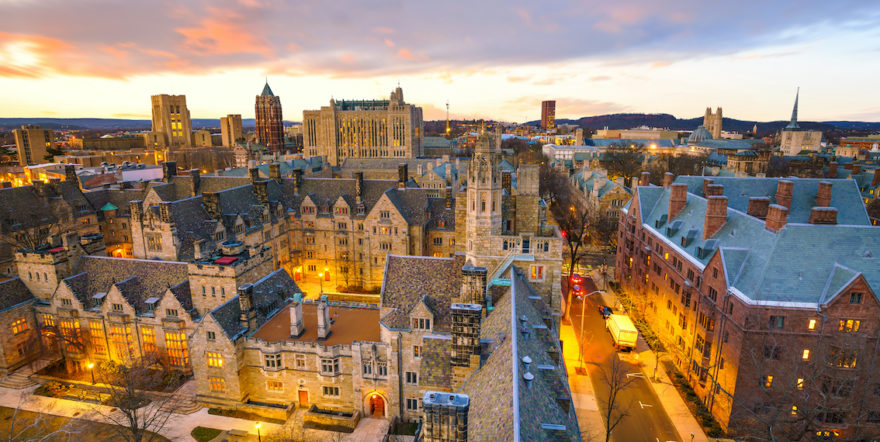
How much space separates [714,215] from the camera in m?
48.7

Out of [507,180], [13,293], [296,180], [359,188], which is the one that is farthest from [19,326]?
[507,180]

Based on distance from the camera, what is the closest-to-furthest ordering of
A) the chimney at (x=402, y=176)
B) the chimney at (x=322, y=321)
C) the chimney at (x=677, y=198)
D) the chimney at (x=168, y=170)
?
the chimney at (x=322, y=321)
the chimney at (x=677, y=198)
the chimney at (x=168, y=170)
the chimney at (x=402, y=176)

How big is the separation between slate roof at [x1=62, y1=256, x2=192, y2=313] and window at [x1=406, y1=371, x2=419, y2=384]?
2479cm

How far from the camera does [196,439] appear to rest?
124ft

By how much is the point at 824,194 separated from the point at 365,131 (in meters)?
139

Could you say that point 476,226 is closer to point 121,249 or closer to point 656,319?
point 656,319

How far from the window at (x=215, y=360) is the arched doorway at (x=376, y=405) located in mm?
14156

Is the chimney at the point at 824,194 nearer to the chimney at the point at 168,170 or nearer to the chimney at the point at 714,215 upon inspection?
the chimney at the point at 714,215

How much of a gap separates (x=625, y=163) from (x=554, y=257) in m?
144

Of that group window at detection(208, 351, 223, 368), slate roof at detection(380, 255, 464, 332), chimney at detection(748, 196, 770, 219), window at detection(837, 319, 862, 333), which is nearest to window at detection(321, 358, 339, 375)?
slate roof at detection(380, 255, 464, 332)

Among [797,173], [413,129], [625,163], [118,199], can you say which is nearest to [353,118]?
[413,129]

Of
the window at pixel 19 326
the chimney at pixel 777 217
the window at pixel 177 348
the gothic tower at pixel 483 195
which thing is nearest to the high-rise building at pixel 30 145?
the window at pixel 19 326

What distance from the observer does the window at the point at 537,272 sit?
4341cm

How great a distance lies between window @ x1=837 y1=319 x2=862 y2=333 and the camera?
1367 inches
